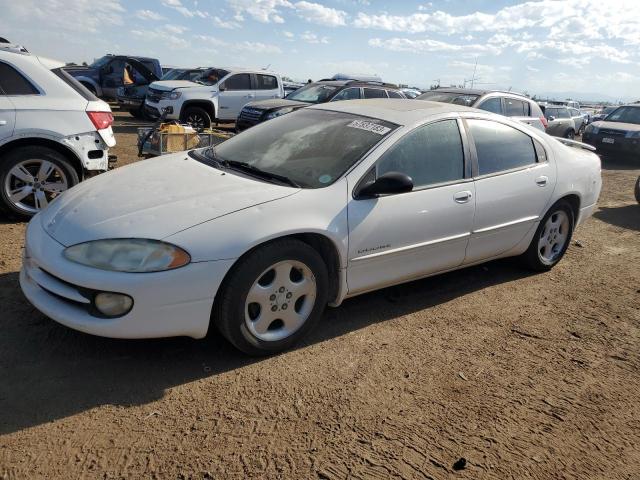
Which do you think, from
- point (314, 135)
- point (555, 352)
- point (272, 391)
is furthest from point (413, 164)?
point (272, 391)

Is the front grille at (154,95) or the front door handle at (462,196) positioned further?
the front grille at (154,95)

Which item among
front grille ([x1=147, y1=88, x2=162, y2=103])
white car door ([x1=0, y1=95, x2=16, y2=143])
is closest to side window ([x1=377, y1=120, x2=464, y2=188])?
white car door ([x1=0, y1=95, x2=16, y2=143])

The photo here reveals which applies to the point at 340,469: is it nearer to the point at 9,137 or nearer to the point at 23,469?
the point at 23,469

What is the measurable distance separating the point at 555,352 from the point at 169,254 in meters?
2.63

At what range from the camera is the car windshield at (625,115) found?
1475 centimetres

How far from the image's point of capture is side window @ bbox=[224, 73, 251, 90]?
14.7 metres

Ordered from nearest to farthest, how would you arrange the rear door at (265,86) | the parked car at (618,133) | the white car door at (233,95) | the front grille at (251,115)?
the front grille at (251,115)
the parked car at (618,133)
the white car door at (233,95)
the rear door at (265,86)

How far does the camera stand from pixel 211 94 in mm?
14133

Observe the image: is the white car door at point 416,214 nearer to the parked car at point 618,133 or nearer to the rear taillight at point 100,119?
the rear taillight at point 100,119

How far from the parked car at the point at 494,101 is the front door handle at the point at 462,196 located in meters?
6.18

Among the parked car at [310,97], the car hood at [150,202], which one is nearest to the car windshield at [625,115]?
the parked car at [310,97]

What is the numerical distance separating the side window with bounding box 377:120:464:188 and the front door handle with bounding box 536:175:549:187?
37.4 inches

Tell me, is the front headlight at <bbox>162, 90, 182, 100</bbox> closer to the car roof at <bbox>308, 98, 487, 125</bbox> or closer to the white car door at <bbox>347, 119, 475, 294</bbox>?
the car roof at <bbox>308, 98, 487, 125</bbox>

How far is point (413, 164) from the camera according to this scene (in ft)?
12.0
